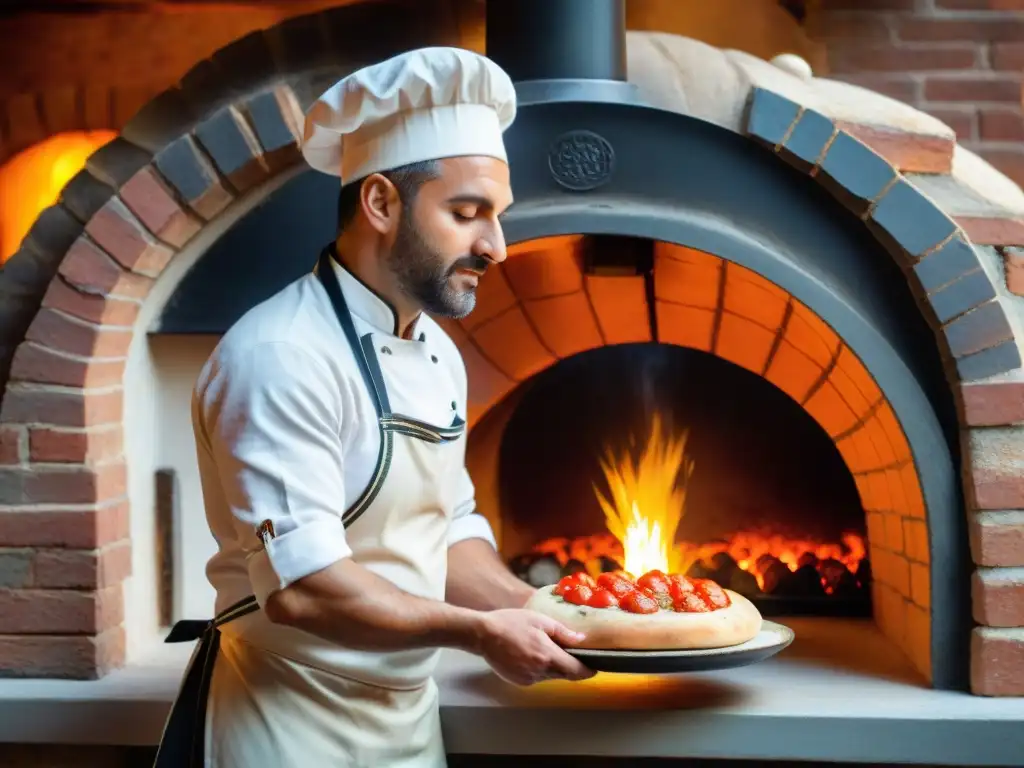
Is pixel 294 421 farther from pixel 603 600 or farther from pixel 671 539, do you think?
pixel 671 539

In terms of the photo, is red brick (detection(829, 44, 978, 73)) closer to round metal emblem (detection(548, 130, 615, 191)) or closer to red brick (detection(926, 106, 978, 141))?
red brick (detection(926, 106, 978, 141))

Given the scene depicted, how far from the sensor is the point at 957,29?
10.3 ft

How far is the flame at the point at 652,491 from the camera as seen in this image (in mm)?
2635

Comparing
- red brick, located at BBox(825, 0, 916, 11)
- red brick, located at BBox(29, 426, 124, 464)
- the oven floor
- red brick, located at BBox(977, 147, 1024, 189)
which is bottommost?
the oven floor

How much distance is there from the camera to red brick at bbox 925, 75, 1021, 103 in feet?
10.3

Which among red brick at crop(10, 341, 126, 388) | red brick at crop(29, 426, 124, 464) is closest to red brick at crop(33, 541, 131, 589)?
red brick at crop(29, 426, 124, 464)

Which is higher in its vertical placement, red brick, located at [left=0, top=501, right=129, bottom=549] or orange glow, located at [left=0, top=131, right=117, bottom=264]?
orange glow, located at [left=0, top=131, right=117, bottom=264]

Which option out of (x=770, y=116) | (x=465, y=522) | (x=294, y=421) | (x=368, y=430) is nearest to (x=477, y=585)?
(x=465, y=522)

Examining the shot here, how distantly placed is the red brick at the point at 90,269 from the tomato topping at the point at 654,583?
3.60 feet

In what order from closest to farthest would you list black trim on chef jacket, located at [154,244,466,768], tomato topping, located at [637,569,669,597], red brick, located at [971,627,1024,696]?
black trim on chef jacket, located at [154,244,466,768], tomato topping, located at [637,569,669,597], red brick, located at [971,627,1024,696]

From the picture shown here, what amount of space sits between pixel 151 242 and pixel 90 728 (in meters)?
0.87

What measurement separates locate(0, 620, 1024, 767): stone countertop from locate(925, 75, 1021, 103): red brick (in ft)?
5.54

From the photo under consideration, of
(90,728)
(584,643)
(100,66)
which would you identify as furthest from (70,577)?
(100,66)

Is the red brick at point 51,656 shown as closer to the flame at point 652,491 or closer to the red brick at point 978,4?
the flame at point 652,491
